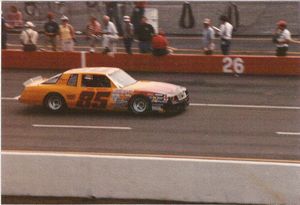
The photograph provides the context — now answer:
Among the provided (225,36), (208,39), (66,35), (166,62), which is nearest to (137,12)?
(166,62)

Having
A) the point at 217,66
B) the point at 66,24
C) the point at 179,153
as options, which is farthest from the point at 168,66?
the point at 179,153

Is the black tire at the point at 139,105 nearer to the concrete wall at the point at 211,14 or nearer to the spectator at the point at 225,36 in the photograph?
the spectator at the point at 225,36

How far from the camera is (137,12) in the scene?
1584 centimetres

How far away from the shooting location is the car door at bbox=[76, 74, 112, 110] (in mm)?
12367

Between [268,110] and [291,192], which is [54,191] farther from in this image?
[268,110]

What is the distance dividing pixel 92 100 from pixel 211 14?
7.41m

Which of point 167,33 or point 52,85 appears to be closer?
point 52,85

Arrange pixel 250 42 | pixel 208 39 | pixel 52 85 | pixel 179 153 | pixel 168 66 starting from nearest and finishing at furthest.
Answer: pixel 179 153 < pixel 52 85 < pixel 168 66 < pixel 208 39 < pixel 250 42

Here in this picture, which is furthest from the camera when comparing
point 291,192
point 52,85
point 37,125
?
point 52,85

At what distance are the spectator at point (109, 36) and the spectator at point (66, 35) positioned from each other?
95cm

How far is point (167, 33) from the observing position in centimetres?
1912

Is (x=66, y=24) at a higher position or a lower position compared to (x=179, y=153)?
higher

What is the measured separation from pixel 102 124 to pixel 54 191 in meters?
4.83

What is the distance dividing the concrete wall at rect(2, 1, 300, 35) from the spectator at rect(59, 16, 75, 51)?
2.73 ft
